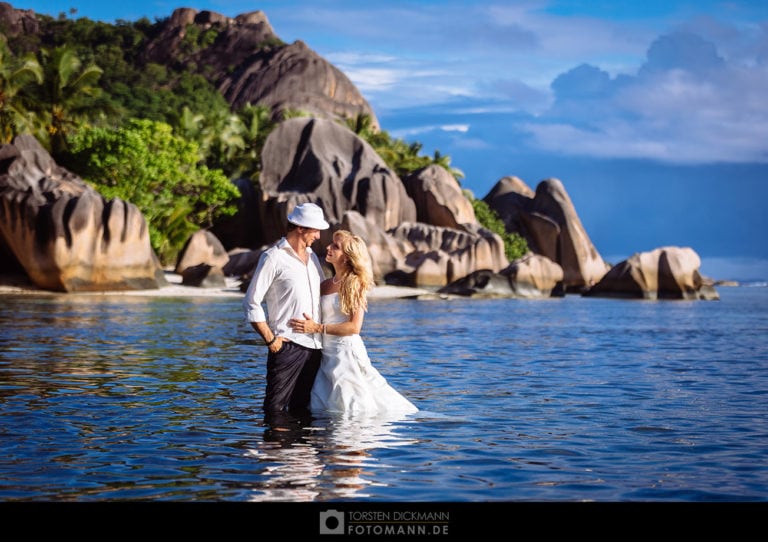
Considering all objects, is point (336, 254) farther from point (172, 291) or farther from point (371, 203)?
point (371, 203)

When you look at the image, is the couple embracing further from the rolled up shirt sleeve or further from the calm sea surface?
the calm sea surface

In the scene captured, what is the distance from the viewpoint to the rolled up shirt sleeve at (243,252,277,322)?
270 inches

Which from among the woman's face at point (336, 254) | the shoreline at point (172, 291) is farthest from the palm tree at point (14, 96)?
the woman's face at point (336, 254)

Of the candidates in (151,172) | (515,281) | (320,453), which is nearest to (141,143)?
(151,172)

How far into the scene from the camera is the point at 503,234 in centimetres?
5981

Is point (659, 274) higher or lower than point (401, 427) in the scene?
higher

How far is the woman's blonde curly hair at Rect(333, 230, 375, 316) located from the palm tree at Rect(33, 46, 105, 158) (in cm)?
3707

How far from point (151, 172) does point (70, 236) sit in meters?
9.34
